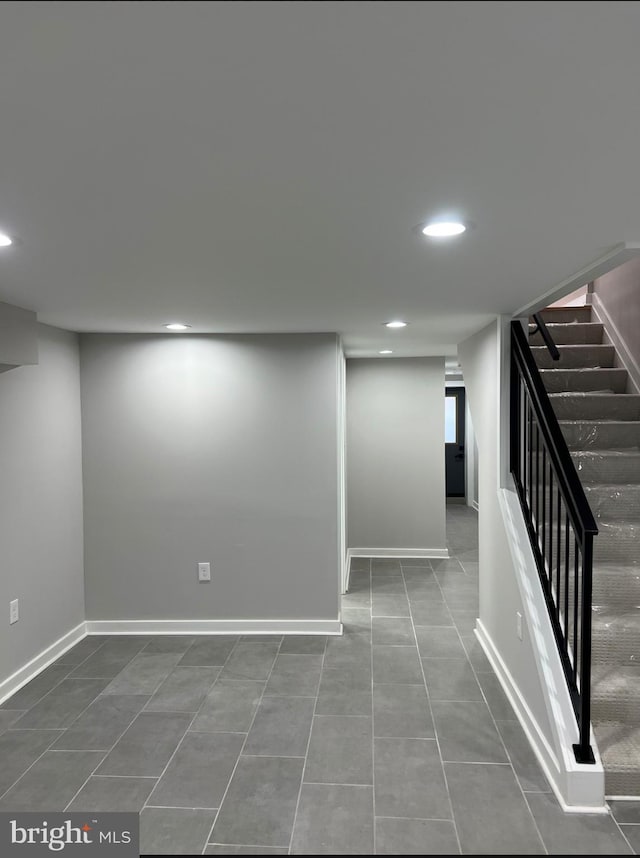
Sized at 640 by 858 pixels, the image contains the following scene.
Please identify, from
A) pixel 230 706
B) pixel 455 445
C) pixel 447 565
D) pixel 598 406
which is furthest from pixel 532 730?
pixel 455 445

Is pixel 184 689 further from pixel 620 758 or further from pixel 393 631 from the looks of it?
pixel 620 758

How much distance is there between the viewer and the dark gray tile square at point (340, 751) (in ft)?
7.96

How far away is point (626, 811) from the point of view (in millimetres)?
2172

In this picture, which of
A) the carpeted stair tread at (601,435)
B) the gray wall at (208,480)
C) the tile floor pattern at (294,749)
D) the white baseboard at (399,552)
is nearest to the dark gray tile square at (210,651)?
the tile floor pattern at (294,749)

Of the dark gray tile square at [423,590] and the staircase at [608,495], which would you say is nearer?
the staircase at [608,495]

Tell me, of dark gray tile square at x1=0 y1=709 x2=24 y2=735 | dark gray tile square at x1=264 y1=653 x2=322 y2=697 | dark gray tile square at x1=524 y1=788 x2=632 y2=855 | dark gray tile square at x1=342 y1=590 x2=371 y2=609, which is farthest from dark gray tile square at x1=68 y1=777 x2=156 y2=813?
dark gray tile square at x1=342 y1=590 x2=371 y2=609

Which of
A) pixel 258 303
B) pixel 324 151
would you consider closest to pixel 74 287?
pixel 258 303

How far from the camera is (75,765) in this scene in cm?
252

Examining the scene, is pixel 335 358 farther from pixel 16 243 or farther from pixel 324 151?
pixel 324 151

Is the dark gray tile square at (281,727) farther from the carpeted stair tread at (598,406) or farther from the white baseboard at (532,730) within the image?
the carpeted stair tread at (598,406)

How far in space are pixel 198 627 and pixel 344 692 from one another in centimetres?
141

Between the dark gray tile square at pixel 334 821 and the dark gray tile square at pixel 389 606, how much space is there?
7.13 ft

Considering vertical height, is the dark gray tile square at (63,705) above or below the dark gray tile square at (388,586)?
below

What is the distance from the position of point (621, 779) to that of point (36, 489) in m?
3.41
